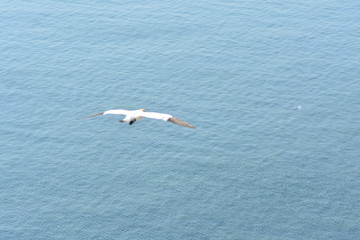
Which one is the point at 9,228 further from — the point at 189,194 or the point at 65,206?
the point at 189,194

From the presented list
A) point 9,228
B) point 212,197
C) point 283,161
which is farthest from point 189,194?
Result: point 9,228

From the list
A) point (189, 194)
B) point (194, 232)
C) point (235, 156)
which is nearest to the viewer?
point (194, 232)

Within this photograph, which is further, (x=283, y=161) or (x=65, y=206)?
(x=283, y=161)

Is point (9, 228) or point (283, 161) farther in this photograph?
point (283, 161)

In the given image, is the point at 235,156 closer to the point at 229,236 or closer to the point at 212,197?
the point at 212,197

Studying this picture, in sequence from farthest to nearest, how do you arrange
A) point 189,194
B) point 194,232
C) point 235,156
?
1. point 235,156
2. point 189,194
3. point 194,232

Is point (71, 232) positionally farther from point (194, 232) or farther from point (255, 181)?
point (255, 181)

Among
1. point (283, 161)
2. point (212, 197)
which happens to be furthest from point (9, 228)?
point (283, 161)

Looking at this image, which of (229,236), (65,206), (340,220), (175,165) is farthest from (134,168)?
(340,220)
